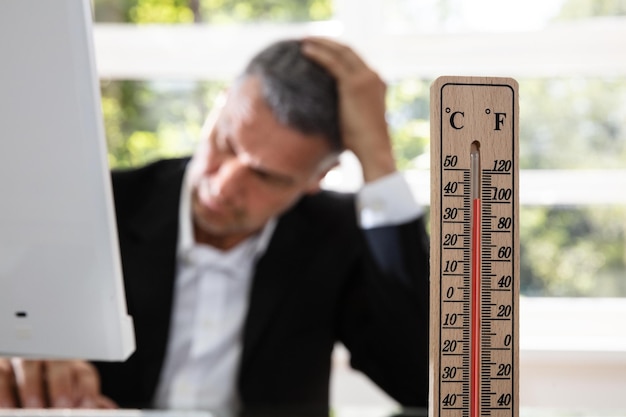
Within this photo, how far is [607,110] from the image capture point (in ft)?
8.89

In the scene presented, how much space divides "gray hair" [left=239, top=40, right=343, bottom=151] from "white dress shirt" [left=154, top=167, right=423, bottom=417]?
0.80 feet

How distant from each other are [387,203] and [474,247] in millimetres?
1301

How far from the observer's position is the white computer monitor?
0.83 meters

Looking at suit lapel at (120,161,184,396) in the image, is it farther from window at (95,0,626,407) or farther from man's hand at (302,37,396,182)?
window at (95,0,626,407)

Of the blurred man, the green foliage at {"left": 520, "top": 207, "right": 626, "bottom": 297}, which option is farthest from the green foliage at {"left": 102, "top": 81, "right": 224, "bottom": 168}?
the green foliage at {"left": 520, "top": 207, "right": 626, "bottom": 297}

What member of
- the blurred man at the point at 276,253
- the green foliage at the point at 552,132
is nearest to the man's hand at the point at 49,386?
the blurred man at the point at 276,253

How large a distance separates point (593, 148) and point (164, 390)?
5.60ft

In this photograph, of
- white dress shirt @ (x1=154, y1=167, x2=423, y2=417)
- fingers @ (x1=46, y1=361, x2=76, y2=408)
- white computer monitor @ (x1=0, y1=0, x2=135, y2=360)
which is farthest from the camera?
white dress shirt @ (x1=154, y1=167, x2=423, y2=417)

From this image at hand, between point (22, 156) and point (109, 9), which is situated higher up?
point (109, 9)

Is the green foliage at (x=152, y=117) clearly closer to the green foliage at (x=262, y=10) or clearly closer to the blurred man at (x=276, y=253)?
the green foliage at (x=262, y=10)

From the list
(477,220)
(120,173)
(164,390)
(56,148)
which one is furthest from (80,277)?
(120,173)

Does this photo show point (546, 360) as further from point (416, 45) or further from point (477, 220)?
point (477, 220)

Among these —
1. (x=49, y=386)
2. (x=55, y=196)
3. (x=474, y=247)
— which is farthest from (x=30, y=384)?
(x=474, y=247)

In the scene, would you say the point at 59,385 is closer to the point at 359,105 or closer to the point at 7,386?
the point at 7,386
